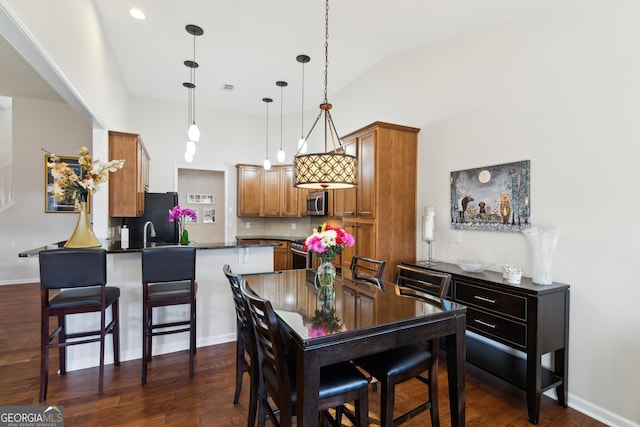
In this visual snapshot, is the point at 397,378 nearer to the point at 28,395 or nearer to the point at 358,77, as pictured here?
the point at 28,395

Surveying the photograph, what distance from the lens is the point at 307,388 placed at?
1297 mm

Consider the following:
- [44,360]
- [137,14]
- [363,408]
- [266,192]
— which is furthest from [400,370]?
[266,192]

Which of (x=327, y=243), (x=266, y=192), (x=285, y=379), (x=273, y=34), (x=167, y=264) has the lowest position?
(x=285, y=379)

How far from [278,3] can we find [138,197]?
2.79 m

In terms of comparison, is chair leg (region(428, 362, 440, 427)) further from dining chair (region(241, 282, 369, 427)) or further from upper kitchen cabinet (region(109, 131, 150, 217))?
upper kitchen cabinet (region(109, 131, 150, 217))

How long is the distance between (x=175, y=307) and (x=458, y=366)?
2.63m

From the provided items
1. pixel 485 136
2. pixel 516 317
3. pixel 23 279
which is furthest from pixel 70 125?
pixel 516 317

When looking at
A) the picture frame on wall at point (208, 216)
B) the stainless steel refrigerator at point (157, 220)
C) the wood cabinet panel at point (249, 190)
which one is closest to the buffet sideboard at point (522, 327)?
the stainless steel refrigerator at point (157, 220)

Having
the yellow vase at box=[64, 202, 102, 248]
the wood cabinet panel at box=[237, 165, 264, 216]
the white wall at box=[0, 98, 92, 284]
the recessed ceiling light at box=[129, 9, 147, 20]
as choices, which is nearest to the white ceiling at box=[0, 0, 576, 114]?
the recessed ceiling light at box=[129, 9, 147, 20]

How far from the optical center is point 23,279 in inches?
221

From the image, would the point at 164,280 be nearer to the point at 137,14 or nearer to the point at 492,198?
the point at 137,14

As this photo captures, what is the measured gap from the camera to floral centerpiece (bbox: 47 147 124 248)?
2582mm

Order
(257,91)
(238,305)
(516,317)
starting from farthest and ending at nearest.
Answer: (257,91) → (516,317) → (238,305)

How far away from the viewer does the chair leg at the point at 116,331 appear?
2627mm
